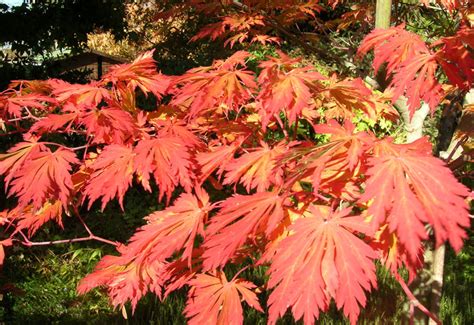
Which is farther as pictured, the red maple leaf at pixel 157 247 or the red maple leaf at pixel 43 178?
the red maple leaf at pixel 43 178

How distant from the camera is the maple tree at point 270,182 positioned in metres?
0.98

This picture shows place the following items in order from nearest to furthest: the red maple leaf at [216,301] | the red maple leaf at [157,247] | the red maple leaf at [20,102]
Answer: the red maple leaf at [157,247] → the red maple leaf at [216,301] → the red maple leaf at [20,102]

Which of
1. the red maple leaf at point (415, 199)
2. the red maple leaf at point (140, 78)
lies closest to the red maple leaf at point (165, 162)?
the red maple leaf at point (140, 78)

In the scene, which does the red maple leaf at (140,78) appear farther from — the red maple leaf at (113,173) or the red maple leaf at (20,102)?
the red maple leaf at (113,173)

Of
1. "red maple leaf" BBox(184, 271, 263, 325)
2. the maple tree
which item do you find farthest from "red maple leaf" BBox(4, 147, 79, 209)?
"red maple leaf" BBox(184, 271, 263, 325)

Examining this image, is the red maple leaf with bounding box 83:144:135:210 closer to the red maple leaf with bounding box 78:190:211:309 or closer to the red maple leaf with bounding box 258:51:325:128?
the red maple leaf with bounding box 78:190:211:309

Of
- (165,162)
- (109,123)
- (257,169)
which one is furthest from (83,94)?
(257,169)

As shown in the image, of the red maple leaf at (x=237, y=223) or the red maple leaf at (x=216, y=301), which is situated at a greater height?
the red maple leaf at (x=237, y=223)

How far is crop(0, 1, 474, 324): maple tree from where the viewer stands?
981 millimetres

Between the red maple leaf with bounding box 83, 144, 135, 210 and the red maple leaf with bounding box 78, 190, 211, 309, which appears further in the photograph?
the red maple leaf with bounding box 83, 144, 135, 210

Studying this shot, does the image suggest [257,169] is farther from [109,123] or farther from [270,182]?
[109,123]

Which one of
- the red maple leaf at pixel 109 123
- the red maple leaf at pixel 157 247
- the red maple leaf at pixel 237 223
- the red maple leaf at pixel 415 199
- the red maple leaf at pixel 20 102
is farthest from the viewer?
the red maple leaf at pixel 20 102

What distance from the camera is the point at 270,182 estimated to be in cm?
147

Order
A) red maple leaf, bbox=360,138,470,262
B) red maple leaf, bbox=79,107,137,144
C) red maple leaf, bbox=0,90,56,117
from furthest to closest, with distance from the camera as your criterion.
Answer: red maple leaf, bbox=0,90,56,117
red maple leaf, bbox=79,107,137,144
red maple leaf, bbox=360,138,470,262
